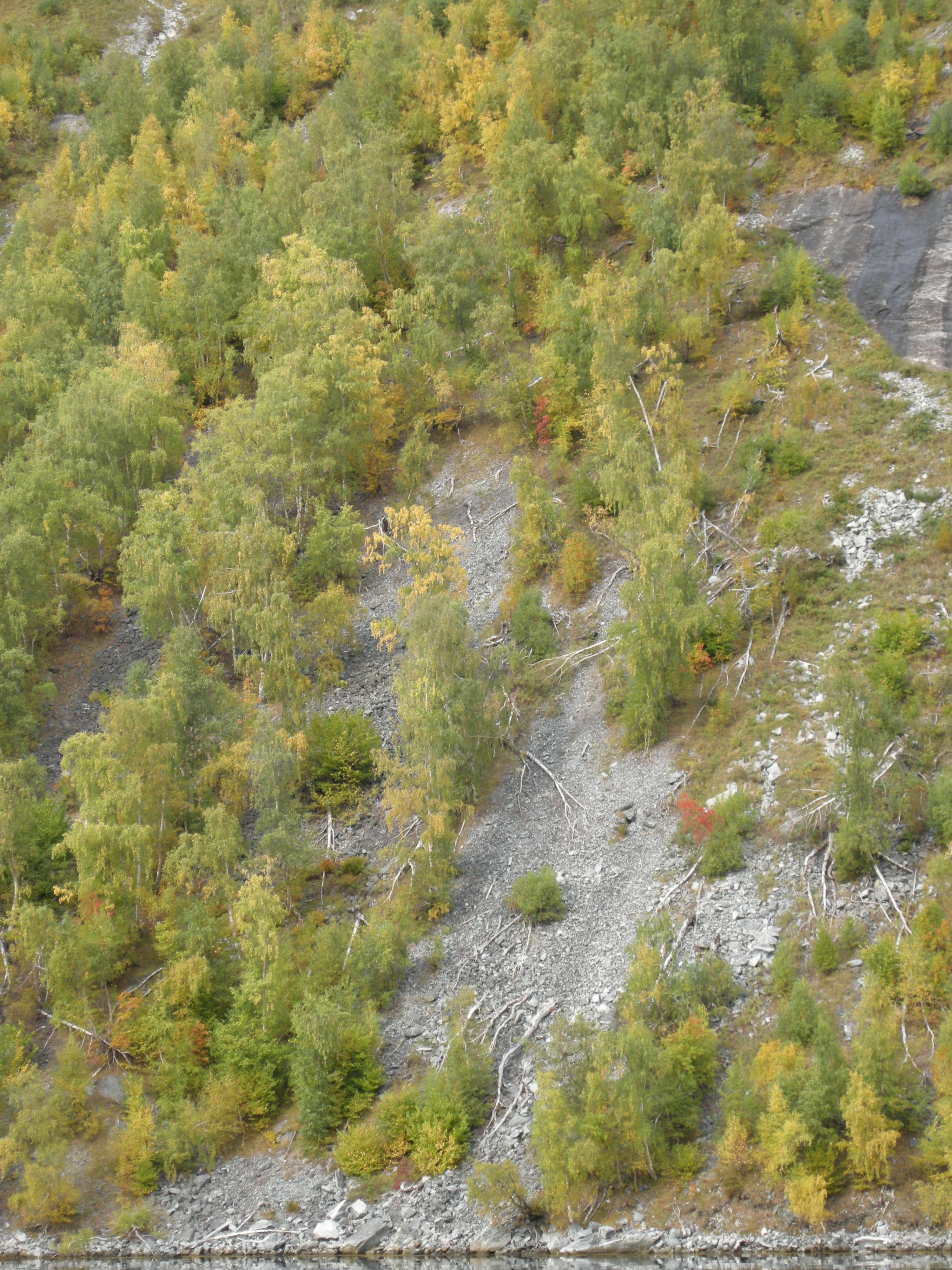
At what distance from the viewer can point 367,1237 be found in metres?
31.6

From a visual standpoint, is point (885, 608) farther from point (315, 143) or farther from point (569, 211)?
point (315, 143)

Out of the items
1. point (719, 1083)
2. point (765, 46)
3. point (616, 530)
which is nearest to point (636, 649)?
point (616, 530)

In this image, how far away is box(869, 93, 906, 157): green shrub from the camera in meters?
61.1

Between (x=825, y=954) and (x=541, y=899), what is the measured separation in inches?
347

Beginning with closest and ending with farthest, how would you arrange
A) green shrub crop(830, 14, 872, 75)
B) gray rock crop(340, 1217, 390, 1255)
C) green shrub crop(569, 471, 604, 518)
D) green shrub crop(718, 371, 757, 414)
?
1. gray rock crop(340, 1217, 390, 1255)
2. green shrub crop(718, 371, 757, 414)
3. green shrub crop(569, 471, 604, 518)
4. green shrub crop(830, 14, 872, 75)

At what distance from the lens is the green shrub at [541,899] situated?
37.5 meters

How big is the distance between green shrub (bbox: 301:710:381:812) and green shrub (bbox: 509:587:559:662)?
644cm

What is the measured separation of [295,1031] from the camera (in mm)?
36969

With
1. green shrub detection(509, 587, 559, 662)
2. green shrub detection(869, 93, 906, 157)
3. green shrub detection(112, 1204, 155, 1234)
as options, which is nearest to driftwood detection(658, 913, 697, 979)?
green shrub detection(509, 587, 559, 662)

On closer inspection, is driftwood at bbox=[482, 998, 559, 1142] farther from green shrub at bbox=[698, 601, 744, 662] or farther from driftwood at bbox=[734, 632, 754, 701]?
green shrub at bbox=[698, 601, 744, 662]

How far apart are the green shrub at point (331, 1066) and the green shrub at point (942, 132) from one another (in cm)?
4760

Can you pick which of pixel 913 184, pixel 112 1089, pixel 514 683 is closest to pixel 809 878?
pixel 514 683

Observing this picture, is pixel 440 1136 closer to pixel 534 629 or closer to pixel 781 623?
pixel 534 629

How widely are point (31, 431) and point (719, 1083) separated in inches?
1796
